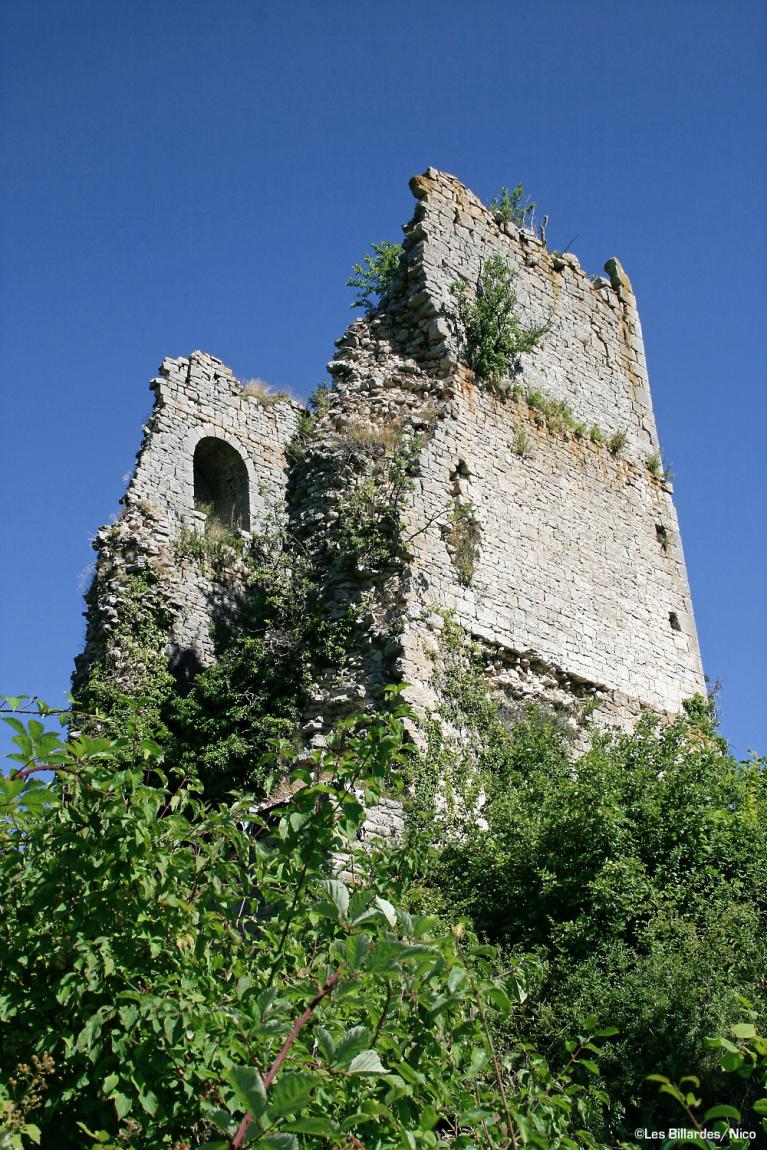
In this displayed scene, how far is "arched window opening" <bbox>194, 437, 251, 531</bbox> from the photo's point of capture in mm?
11773

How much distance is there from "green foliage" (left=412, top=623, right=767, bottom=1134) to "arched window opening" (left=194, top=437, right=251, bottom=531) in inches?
114

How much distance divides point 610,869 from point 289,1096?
5.42 meters

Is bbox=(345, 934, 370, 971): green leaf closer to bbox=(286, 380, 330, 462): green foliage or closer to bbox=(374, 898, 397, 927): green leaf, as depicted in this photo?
bbox=(374, 898, 397, 927): green leaf

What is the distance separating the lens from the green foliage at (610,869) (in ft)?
20.6

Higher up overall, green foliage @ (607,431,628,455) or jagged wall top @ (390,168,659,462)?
jagged wall top @ (390,168,659,462)

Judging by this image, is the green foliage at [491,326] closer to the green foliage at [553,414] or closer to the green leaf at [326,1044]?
the green foliage at [553,414]

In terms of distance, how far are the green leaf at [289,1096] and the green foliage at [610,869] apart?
379cm

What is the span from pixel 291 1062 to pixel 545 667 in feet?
27.6

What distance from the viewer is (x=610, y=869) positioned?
762 cm

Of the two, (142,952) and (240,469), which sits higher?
(240,469)

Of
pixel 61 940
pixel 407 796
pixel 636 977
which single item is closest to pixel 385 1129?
pixel 61 940

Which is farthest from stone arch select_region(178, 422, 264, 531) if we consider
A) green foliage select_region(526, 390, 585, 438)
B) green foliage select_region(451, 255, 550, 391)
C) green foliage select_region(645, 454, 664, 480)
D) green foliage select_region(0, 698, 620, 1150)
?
green foliage select_region(0, 698, 620, 1150)

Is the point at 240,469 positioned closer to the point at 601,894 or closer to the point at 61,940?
the point at 601,894

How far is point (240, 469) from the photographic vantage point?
39.3ft
